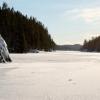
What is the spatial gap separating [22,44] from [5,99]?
79894 millimetres

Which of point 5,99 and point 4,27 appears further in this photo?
point 4,27

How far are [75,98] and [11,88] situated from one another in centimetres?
293

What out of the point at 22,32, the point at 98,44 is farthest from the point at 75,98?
the point at 98,44

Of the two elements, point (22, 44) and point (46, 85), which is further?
point (22, 44)

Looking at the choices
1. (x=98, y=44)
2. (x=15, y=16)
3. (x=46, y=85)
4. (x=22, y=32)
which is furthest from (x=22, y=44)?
(x=98, y=44)

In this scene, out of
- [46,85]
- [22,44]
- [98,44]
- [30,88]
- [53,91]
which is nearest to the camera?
[53,91]

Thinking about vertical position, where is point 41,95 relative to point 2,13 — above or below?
below

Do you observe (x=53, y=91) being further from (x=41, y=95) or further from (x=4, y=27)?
(x=4, y=27)

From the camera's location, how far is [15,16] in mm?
99500

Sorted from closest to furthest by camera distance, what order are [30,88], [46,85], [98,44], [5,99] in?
[5,99]
[30,88]
[46,85]
[98,44]

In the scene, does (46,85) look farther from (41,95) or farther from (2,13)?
(2,13)

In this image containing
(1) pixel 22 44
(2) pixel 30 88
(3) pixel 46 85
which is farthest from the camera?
(1) pixel 22 44

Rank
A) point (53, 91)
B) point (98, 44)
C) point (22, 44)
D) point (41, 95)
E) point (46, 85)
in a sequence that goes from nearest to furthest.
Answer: point (41, 95), point (53, 91), point (46, 85), point (22, 44), point (98, 44)

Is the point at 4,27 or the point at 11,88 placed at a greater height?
the point at 4,27
